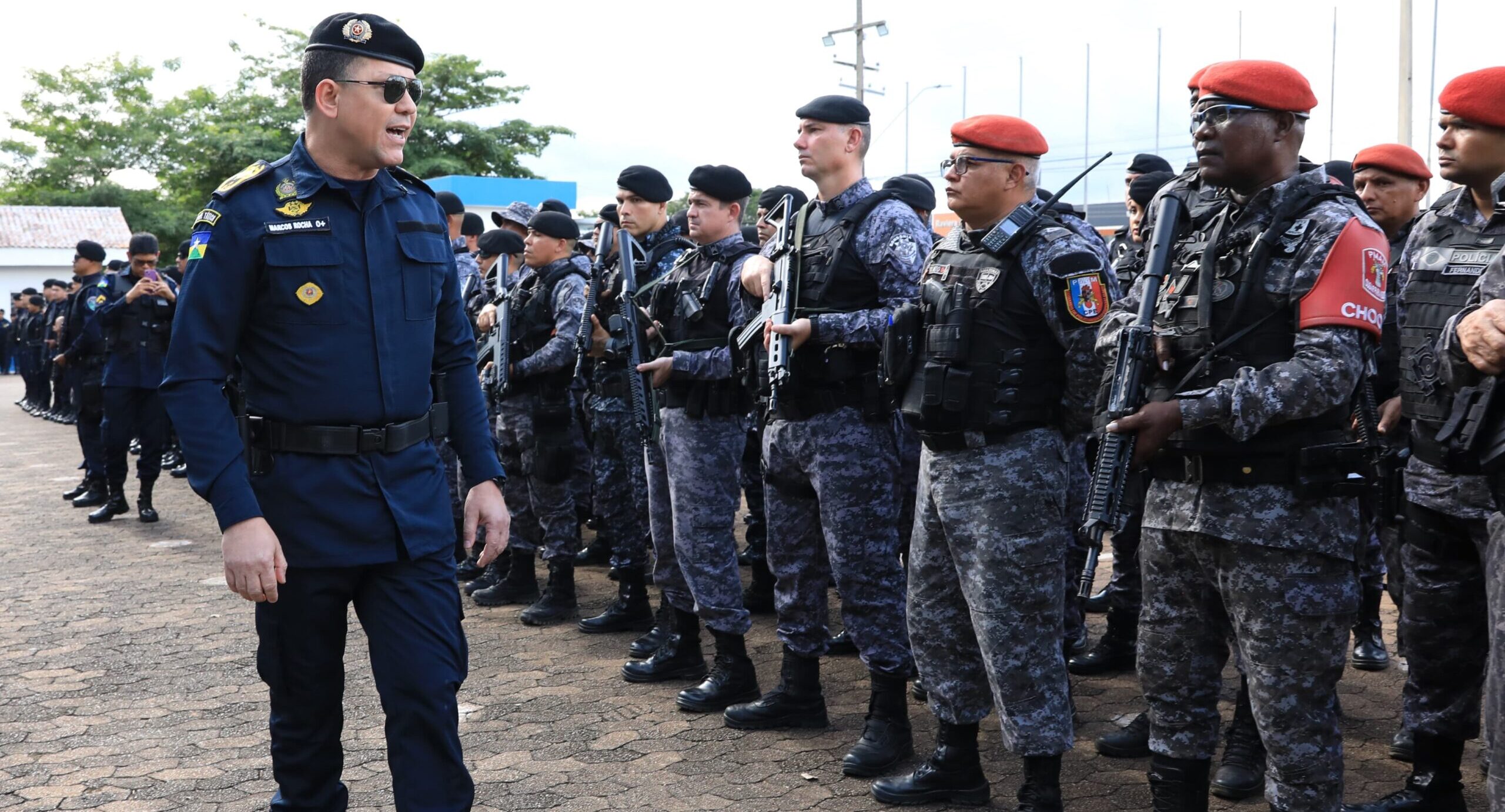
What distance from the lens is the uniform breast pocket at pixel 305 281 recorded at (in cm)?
300

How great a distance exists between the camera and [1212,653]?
10.7 feet

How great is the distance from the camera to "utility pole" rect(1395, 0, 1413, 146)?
13133 millimetres

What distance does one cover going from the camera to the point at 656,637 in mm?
6043

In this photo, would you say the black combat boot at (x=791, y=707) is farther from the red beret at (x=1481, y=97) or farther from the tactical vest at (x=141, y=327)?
the tactical vest at (x=141, y=327)

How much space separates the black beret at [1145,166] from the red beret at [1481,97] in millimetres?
3453

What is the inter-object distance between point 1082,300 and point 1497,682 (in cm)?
151

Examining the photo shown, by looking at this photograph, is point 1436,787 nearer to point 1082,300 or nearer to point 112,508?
point 1082,300

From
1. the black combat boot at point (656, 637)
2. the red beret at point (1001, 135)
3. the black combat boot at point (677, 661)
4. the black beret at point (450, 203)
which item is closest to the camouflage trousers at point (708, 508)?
the black combat boot at point (677, 661)

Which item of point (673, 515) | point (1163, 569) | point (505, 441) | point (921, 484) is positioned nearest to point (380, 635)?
point (921, 484)

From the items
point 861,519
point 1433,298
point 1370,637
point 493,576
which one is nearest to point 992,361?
point 861,519

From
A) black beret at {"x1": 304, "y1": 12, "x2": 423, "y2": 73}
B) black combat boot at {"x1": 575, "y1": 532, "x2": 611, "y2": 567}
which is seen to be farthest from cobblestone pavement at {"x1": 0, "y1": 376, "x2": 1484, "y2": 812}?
black beret at {"x1": 304, "y1": 12, "x2": 423, "y2": 73}

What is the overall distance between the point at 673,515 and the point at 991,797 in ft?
6.23

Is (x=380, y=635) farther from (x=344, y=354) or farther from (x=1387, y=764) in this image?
(x=1387, y=764)

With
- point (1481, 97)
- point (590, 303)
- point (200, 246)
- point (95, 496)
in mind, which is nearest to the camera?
point (200, 246)
